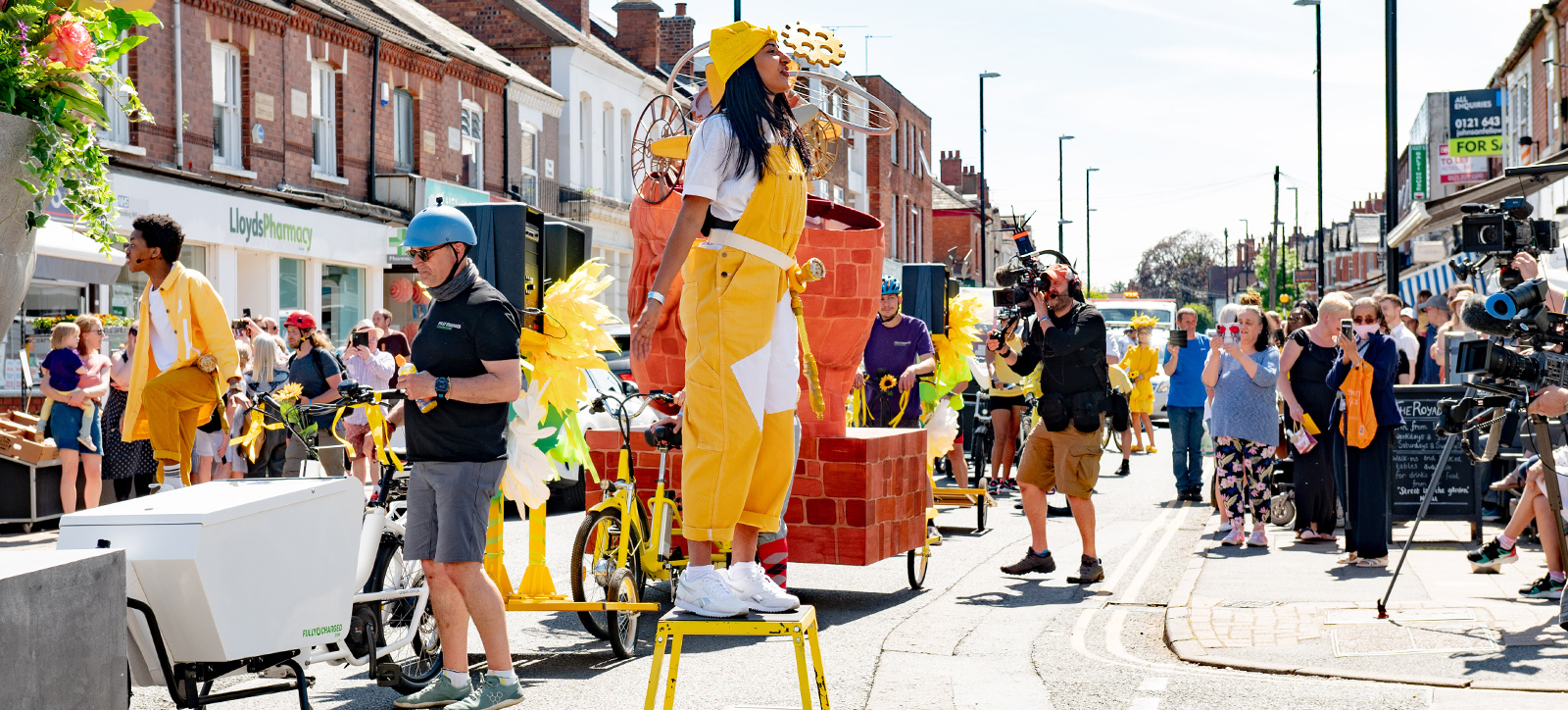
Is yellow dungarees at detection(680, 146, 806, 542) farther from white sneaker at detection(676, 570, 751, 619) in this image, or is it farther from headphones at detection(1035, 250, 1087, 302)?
headphones at detection(1035, 250, 1087, 302)

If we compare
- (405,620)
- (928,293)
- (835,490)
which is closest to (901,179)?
(928,293)

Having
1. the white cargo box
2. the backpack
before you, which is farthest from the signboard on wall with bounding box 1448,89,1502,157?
the white cargo box

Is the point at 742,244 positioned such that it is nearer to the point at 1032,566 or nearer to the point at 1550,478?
the point at 1550,478

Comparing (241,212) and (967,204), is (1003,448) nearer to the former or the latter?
(241,212)

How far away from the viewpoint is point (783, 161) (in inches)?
195

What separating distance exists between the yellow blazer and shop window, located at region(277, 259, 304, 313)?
16.9m

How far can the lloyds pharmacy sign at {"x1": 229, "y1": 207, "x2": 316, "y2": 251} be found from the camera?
2208cm

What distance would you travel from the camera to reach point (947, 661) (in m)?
6.59

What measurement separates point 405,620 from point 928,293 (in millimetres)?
7960

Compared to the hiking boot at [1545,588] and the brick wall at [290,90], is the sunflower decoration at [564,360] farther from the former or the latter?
the brick wall at [290,90]

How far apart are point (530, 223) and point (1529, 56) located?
33.1 m

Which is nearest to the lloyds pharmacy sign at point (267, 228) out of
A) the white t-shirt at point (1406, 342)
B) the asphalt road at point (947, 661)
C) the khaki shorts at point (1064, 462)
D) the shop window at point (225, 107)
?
the shop window at point (225, 107)

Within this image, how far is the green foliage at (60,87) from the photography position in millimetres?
3588

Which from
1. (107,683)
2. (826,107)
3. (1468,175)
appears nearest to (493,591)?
(107,683)
